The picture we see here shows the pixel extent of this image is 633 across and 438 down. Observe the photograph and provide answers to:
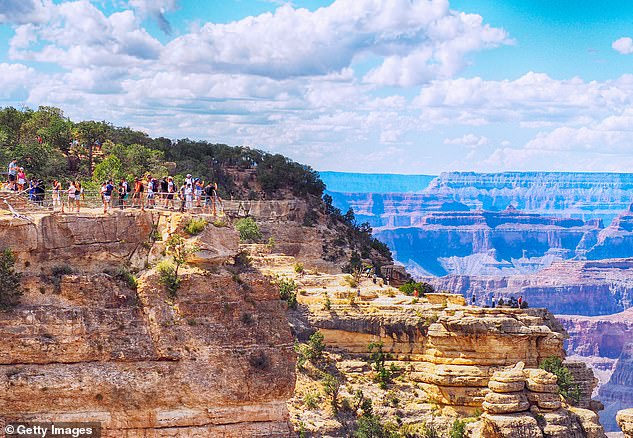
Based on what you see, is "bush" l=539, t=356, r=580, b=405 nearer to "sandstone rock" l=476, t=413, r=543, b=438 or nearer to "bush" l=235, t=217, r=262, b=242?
"sandstone rock" l=476, t=413, r=543, b=438

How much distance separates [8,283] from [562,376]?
36061 millimetres

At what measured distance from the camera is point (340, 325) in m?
62.1

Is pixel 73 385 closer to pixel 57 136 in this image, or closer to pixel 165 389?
pixel 165 389

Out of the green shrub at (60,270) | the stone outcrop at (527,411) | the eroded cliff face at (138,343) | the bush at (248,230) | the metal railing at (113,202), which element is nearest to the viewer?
the eroded cliff face at (138,343)

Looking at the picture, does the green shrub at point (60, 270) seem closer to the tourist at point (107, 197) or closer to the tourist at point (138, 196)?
the tourist at point (107, 197)

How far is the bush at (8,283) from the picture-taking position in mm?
34906

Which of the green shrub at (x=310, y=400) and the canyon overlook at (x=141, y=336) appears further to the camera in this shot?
the green shrub at (x=310, y=400)

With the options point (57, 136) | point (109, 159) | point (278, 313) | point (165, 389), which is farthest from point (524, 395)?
point (57, 136)

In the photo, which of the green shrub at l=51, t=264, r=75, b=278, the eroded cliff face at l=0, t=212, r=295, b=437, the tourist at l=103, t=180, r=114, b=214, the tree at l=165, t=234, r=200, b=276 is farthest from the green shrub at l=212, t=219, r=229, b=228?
the green shrub at l=51, t=264, r=75, b=278

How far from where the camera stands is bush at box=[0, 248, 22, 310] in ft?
115

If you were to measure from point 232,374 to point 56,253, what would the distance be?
7.07 metres

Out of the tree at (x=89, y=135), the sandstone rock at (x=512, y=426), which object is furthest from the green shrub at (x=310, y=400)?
the tree at (x=89, y=135)

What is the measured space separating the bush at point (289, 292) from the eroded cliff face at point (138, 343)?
2177 cm

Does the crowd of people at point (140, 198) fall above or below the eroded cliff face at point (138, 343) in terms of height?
above
